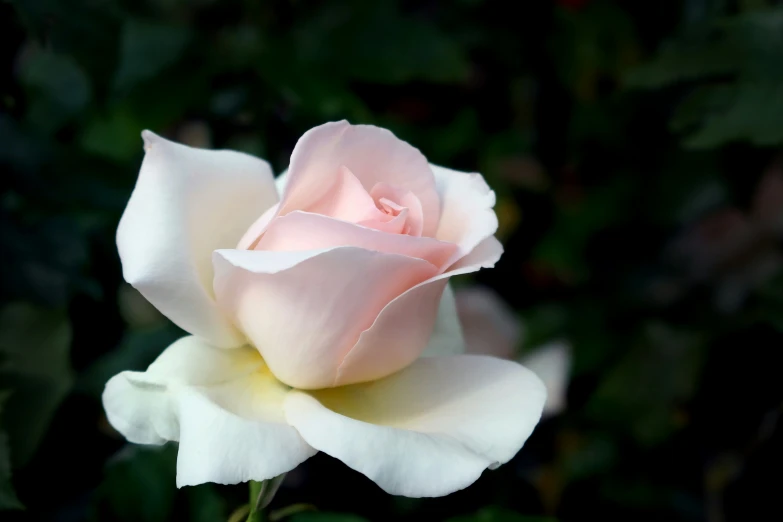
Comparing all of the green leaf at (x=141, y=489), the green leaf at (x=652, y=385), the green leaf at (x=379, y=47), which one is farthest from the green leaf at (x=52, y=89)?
the green leaf at (x=652, y=385)

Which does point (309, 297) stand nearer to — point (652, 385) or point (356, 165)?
point (356, 165)

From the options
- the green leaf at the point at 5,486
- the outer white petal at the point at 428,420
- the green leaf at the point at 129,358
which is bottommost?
the green leaf at the point at 129,358

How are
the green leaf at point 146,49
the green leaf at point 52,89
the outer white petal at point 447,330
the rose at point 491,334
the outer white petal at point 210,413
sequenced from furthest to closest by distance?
the rose at point 491,334
the green leaf at point 146,49
the green leaf at point 52,89
the outer white petal at point 447,330
the outer white petal at point 210,413

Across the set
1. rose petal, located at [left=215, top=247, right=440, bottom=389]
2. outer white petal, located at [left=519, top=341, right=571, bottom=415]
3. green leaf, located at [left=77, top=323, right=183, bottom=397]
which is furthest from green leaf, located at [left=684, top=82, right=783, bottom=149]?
green leaf, located at [left=77, top=323, right=183, bottom=397]

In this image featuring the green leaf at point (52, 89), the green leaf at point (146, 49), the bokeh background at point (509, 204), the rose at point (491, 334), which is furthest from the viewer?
the rose at point (491, 334)

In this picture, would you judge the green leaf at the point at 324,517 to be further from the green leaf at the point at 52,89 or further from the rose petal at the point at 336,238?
the green leaf at the point at 52,89

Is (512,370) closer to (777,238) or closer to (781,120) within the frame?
(781,120)

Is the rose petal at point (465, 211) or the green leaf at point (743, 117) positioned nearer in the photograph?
the rose petal at point (465, 211)

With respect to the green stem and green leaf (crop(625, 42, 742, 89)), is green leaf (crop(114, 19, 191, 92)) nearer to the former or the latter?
green leaf (crop(625, 42, 742, 89))
